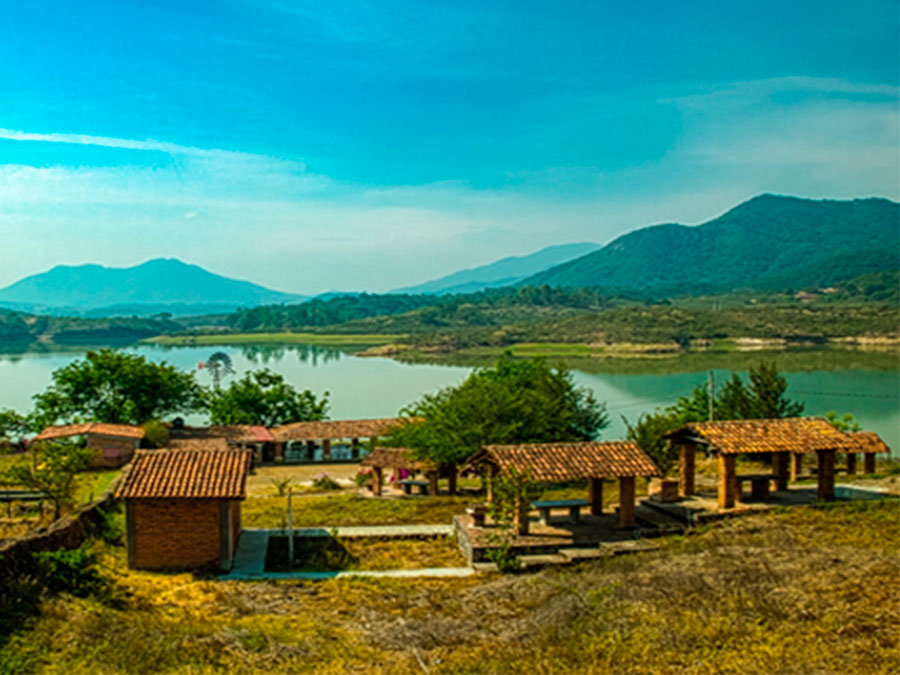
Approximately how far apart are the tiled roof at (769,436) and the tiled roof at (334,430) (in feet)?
60.5

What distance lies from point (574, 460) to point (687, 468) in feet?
13.9

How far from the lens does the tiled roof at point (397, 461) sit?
23422mm

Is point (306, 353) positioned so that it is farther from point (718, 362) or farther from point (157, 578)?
point (157, 578)

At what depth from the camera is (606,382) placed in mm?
71375

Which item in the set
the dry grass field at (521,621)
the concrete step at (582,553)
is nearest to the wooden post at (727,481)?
the dry grass field at (521,621)

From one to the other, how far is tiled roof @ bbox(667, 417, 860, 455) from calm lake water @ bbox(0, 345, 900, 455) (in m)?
23.2

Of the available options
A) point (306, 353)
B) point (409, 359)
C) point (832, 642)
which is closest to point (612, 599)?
point (832, 642)

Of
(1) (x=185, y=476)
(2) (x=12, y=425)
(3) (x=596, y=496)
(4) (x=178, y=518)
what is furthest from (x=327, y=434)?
(4) (x=178, y=518)

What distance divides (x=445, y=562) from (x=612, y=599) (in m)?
4.35

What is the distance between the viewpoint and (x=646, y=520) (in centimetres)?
1664

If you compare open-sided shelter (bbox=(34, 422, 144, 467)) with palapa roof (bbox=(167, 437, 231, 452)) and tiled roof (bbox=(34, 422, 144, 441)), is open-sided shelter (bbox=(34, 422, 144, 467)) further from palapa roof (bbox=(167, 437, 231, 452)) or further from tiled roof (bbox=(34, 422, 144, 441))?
→ palapa roof (bbox=(167, 437, 231, 452))

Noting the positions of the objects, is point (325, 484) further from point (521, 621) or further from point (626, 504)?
point (521, 621)

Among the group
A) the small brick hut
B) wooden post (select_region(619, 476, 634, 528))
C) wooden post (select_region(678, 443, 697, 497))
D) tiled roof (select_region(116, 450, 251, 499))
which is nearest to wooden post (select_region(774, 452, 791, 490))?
wooden post (select_region(678, 443, 697, 497))

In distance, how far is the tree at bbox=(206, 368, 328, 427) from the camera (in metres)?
41.2
